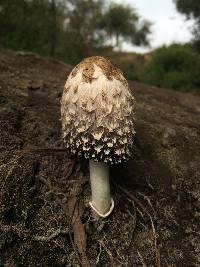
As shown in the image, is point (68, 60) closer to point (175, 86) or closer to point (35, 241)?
point (175, 86)

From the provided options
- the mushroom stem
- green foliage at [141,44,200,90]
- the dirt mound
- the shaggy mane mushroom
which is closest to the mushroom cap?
the shaggy mane mushroom

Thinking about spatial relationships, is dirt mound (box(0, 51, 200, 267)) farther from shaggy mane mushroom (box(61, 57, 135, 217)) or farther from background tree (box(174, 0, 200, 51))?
background tree (box(174, 0, 200, 51))

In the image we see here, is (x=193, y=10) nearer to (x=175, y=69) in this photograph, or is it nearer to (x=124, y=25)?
(x=175, y=69)

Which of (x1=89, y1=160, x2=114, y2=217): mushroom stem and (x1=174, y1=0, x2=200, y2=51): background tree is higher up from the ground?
(x1=174, y1=0, x2=200, y2=51): background tree

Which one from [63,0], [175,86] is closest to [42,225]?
[63,0]

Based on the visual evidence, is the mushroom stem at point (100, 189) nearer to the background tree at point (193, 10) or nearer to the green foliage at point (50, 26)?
the green foliage at point (50, 26)
